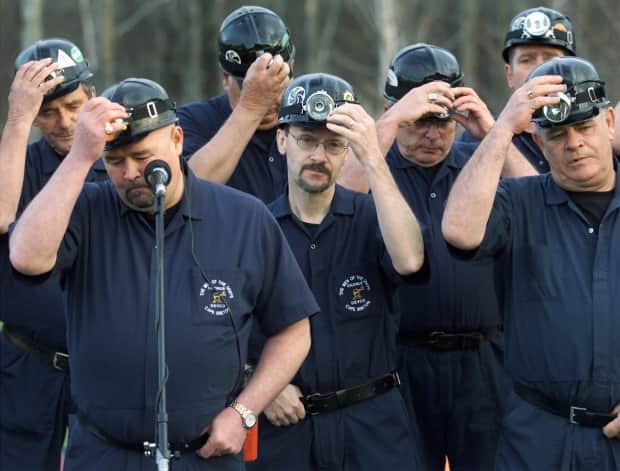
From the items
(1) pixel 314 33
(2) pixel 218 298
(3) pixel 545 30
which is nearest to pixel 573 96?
(2) pixel 218 298

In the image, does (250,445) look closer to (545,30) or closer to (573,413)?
(573,413)

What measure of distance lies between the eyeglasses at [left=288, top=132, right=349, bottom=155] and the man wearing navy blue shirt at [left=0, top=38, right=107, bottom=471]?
1.22 m

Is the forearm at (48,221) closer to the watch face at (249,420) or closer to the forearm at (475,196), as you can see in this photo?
the watch face at (249,420)

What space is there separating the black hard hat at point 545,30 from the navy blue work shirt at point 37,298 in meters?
2.69

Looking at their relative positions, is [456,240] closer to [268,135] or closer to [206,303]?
[206,303]

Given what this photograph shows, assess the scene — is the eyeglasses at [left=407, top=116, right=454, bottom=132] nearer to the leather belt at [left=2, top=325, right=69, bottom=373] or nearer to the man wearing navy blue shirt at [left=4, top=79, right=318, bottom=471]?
the man wearing navy blue shirt at [left=4, top=79, right=318, bottom=471]

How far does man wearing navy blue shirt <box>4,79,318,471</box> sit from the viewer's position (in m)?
5.15

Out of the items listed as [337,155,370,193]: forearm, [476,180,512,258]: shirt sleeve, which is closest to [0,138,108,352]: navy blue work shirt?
[337,155,370,193]: forearm

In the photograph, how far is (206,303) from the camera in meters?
5.30

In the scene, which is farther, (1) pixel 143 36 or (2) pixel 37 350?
(1) pixel 143 36

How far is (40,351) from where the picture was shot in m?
7.10

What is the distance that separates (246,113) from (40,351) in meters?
1.73

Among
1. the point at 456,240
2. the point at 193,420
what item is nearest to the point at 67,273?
the point at 193,420

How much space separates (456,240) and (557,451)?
40.4 inches
